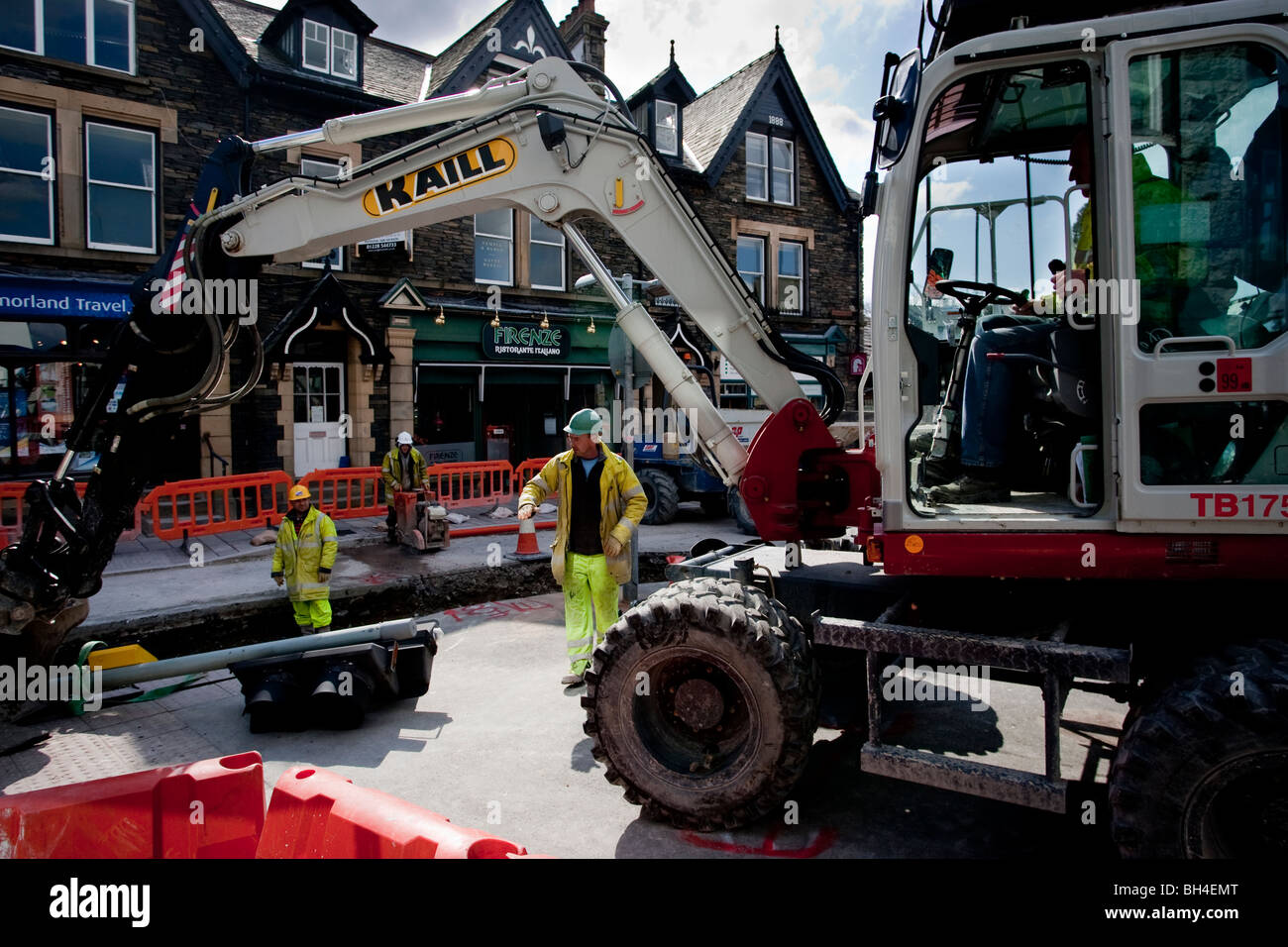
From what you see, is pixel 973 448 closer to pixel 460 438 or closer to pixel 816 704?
pixel 816 704

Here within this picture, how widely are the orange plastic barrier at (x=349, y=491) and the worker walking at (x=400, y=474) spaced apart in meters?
1.75

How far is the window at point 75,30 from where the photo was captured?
40.1 ft

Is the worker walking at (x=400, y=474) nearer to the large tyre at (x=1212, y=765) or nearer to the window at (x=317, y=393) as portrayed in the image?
the window at (x=317, y=393)

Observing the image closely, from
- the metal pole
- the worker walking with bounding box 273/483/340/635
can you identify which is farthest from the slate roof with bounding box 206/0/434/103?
the metal pole

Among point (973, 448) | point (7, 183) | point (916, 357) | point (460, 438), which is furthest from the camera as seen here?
point (460, 438)

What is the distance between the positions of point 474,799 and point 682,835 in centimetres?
114

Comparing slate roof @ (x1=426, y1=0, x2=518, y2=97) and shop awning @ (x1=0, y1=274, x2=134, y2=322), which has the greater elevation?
slate roof @ (x1=426, y1=0, x2=518, y2=97)

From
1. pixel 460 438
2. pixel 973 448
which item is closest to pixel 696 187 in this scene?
pixel 460 438

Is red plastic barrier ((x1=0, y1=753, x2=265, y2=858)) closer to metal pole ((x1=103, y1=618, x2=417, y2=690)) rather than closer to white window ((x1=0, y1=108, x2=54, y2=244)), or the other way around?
metal pole ((x1=103, y1=618, x2=417, y2=690))

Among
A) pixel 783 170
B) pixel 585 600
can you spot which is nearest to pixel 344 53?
pixel 783 170

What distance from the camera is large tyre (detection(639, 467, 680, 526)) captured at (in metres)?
12.9

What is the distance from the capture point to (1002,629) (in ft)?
11.8

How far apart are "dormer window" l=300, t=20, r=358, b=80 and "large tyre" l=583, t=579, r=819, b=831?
15379 millimetres

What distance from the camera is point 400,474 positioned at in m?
11.0
